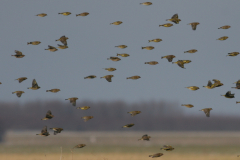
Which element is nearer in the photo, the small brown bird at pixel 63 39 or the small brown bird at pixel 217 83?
the small brown bird at pixel 217 83

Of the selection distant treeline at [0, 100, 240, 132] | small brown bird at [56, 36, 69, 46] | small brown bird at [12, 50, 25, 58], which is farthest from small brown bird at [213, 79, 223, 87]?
distant treeline at [0, 100, 240, 132]

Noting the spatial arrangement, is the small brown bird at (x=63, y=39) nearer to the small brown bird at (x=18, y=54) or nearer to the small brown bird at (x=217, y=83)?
the small brown bird at (x=18, y=54)

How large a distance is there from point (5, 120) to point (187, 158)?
978 inches

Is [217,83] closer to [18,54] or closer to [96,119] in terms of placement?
[18,54]

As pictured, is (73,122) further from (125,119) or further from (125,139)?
(125,139)

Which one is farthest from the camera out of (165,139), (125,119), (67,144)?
(125,119)

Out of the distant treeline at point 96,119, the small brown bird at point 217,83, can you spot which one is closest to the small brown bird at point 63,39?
the small brown bird at point 217,83

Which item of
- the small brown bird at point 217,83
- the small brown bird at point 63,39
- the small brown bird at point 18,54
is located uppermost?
the small brown bird at point 63,39

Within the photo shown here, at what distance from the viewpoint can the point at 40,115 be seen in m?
51.1

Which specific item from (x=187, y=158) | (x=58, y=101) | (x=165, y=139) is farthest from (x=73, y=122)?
(x=187, y=158)

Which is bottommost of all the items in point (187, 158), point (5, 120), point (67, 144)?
point (187, 158)

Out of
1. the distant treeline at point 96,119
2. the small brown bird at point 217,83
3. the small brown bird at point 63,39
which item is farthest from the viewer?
the distant treeline at point 96,119

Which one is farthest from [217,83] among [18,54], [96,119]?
[96,119]

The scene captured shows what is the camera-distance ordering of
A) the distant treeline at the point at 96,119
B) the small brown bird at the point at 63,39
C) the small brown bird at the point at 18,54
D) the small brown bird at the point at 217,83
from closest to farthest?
the small brown bird at the point at 217,83 < the small brown bird at the point at 63,39 < the small brown bird at the point at 18,54 < the distant treeline at the point at 96,119
